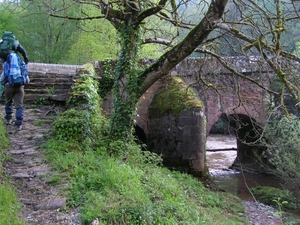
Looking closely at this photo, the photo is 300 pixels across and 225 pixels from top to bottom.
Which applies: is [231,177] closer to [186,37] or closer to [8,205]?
[186,37]

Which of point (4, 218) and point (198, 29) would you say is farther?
point (198, 29)

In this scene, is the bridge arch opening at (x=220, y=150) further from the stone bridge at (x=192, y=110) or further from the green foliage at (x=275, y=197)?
the green foliage at (x=275, y=197)

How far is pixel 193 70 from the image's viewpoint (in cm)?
1262

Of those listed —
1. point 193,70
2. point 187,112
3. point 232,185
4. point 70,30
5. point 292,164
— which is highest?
point 70,30

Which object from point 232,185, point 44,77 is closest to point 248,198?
point 232,185

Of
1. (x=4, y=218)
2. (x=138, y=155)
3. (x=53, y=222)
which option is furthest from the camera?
(x=138, y=155)

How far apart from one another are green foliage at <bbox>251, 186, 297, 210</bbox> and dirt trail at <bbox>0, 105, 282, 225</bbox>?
6.48 meters

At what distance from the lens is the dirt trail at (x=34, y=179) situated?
13.6ft

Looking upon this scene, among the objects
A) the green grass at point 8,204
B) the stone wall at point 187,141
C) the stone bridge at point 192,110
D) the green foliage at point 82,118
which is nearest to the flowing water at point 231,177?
the stone wall at point 187,141

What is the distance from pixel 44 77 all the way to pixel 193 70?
15.6 feet

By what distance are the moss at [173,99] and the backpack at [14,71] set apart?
495 centimetres

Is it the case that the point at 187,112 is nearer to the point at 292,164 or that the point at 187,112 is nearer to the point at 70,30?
the point at 292,164

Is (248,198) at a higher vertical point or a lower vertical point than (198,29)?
lower

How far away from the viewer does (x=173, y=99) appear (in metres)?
11.1
